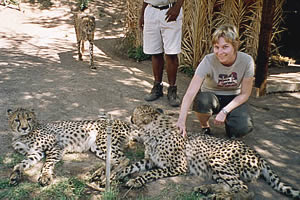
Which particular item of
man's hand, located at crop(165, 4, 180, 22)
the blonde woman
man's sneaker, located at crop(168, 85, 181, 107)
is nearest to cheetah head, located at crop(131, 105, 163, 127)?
the blonde woman

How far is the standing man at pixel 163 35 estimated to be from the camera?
15.6 feet

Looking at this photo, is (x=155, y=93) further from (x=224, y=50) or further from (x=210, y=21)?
→ (x=210, y=21)

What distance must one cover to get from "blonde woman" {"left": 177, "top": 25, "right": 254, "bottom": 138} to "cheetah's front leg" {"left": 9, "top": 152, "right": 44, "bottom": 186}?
1500mm

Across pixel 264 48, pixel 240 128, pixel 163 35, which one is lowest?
pixel 240 128

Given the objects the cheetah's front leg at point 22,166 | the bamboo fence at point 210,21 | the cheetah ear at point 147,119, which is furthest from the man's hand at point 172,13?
the cheetah's front leg at point 22,166

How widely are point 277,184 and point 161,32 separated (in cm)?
277

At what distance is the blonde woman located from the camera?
11.2 ft

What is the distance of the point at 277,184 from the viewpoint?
309 centimetres

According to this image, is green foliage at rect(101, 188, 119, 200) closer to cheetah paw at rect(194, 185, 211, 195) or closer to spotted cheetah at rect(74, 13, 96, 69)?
cheetah paw at rect(194, 185, 211, 195)

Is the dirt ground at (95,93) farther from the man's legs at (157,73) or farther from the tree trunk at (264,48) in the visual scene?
the tree trunk at (264,48)

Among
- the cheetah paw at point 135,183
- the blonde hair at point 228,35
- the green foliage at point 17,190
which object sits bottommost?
the green foliage at point 17,190

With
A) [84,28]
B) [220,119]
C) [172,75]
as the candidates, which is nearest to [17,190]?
[220,119]

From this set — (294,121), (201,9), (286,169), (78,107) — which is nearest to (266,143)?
(286,169)

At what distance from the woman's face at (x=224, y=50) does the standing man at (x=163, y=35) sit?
138 cm
